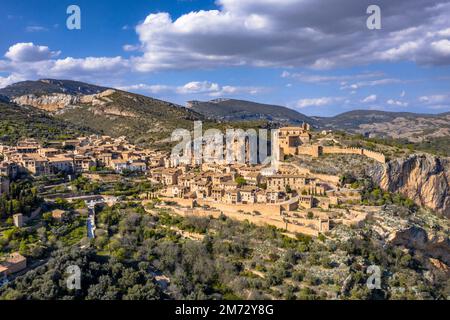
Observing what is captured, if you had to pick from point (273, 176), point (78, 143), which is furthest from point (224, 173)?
point (78, 143)

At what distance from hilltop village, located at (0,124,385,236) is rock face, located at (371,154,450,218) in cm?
178

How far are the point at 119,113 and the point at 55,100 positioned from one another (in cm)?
2371

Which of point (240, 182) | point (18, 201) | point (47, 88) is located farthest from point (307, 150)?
point (47, 88)

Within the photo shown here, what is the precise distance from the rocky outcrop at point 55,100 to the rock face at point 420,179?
66.4 metres

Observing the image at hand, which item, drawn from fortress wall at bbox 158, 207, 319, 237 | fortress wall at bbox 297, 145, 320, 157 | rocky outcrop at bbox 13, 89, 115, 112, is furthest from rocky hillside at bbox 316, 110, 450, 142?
fortress wall at bbox 158, 207, 319, 237

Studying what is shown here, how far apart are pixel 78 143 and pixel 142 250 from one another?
27.4 metres

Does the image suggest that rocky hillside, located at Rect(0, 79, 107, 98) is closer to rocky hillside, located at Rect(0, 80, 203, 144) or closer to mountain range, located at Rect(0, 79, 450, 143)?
mountain range, located at Rect(0, 79, 450, 143)

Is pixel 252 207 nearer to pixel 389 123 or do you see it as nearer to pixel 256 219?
pixel 256 219

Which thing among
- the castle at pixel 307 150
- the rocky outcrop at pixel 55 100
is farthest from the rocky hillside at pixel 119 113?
the castle at pixel 307 150

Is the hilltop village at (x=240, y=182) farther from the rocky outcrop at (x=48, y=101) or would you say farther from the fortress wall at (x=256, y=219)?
the rocky outcrop at (x=48, y=101)

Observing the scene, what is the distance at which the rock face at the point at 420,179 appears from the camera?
33656mm
